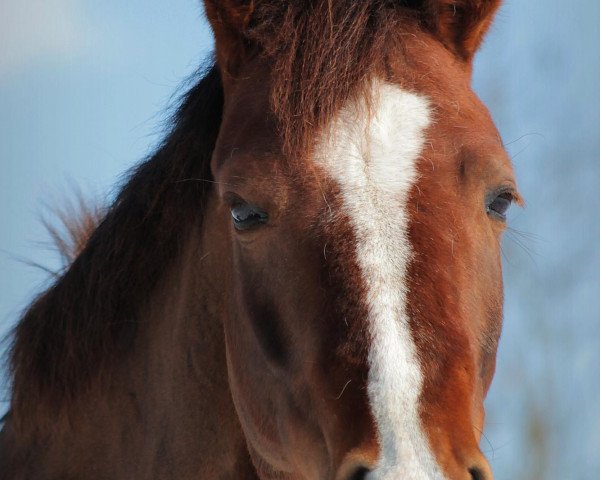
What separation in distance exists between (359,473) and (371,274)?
526mm

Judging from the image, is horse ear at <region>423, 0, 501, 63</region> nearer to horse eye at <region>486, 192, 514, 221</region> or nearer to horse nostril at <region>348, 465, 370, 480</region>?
horse eye at <region>486, 192, 514, 221</region>

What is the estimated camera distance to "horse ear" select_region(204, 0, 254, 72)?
9.76 feet

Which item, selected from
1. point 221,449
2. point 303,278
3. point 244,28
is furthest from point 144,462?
point 244,28

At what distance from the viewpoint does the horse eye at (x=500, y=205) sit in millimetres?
2688

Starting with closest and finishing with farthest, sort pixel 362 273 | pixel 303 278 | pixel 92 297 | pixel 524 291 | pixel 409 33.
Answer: pixel 362 273
pixel 303 278
pixel 409 33
pixel 92 297
pixel 524 291

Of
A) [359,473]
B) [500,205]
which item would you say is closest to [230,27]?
[500,205]

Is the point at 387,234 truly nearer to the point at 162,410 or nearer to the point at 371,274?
the point at 371,274

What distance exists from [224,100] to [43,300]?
1.18m

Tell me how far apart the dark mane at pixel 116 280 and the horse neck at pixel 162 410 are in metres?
0.06

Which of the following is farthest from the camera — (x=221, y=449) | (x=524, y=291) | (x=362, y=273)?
(x=524, y=291)

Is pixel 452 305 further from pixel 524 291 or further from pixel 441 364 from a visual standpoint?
pixel 524 291

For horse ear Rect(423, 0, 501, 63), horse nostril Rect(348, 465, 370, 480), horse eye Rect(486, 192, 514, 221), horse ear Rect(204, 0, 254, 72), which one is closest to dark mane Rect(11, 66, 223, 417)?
horse ear Rect(204, 0, 254, 72)

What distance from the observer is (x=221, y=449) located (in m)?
3.14

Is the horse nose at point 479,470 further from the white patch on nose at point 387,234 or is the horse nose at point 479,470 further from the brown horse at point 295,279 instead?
the white patch on nose at point 387,234
